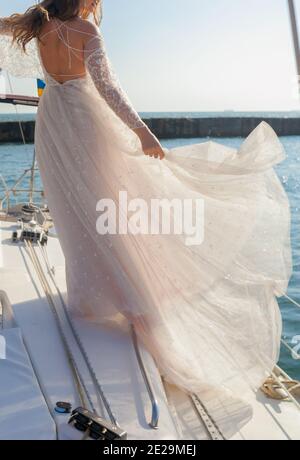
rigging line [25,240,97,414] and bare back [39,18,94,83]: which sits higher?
bare back [39,18,94,83]

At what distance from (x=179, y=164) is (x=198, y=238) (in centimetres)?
33

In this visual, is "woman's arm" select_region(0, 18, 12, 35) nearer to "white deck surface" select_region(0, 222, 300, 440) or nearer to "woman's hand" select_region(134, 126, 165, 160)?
"woman's hand" select_region(134, 126, 165, 160)

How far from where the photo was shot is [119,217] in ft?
7.23

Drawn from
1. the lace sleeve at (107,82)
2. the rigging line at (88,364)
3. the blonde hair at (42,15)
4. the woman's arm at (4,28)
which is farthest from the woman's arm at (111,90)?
the rigging line at (88,364)

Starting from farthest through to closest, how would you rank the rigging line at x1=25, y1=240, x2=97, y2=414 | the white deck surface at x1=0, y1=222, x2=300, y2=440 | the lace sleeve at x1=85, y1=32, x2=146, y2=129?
1. the lace sleeve at x1=85, y1=32, x2=146, y2=129
2. the rigging line at x1=25, y1=240, x2=97, y2=414
3. the white deck surface at x1=0, y1=222, x2=300, y2=440

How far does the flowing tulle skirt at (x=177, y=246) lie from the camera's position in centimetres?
214

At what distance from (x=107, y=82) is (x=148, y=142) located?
28 cm

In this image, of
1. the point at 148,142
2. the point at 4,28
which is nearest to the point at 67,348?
the point at 148,142

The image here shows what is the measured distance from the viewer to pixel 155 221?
2277 millimetres

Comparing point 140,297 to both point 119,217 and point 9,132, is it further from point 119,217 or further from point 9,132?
point 9,132

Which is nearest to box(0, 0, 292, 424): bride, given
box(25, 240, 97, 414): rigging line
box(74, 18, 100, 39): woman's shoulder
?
box(74, 18, 100, 39): woman's shoulder

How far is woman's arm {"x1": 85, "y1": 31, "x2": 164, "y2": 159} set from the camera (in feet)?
6.90

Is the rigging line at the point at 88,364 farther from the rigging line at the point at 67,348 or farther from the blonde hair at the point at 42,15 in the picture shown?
the blonde hair at the point at 42,15
